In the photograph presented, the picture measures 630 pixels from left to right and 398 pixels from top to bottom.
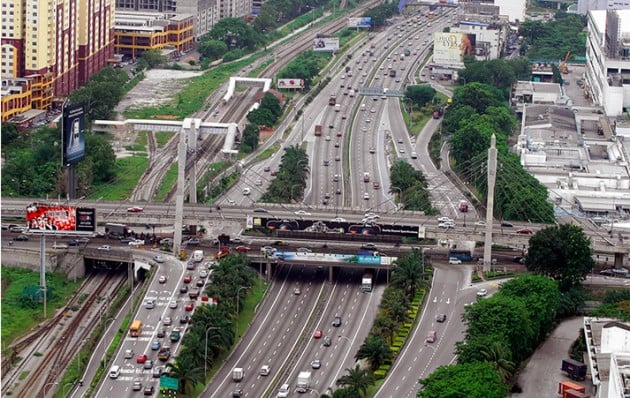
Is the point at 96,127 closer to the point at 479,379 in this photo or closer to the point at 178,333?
the point at 178,333

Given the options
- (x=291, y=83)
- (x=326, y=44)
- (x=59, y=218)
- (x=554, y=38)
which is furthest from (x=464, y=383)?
(x=554, y=38)

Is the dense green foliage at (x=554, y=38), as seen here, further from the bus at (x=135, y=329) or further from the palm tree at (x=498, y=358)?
the palm tree at (x=498, y=358)

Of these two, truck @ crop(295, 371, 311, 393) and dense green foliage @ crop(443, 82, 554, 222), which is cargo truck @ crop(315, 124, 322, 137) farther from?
truck @ crop(295, 371, 311, 393)

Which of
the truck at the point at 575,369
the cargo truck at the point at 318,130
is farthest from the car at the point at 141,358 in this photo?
the cargo truck at the point at 318,130

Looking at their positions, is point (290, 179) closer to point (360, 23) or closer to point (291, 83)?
point (291, 83)

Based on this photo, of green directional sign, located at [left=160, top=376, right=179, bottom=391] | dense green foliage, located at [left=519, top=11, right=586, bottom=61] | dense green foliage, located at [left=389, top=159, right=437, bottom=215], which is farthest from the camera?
dense green foliage, located at [left=519, top=11, right=586, bottom=61]

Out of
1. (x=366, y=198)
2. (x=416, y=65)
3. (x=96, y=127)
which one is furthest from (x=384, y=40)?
(x=366, y=198)

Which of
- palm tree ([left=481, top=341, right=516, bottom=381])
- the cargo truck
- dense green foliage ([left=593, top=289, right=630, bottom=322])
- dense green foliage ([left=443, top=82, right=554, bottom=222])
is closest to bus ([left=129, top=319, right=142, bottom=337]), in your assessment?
palm tree ([left=481, top=341, right=516, bottom=381])
